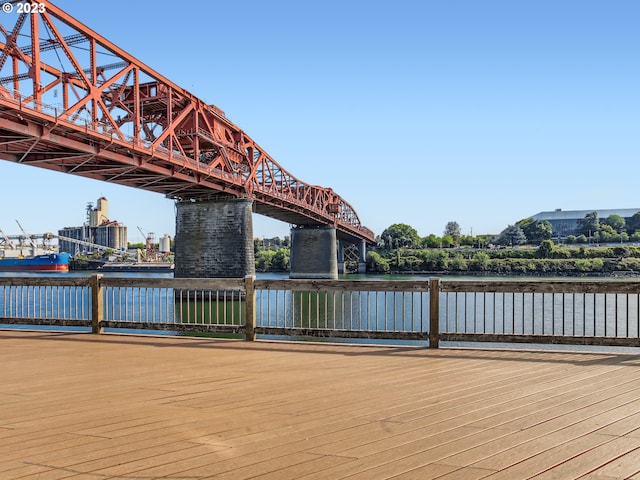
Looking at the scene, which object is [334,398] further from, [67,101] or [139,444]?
[67,101]

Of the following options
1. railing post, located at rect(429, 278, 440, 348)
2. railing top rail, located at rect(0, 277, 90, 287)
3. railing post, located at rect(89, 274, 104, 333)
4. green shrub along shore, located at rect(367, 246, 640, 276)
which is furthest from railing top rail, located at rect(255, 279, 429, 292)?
green shrub along shore, located at rect(367, 246, 640, 276)

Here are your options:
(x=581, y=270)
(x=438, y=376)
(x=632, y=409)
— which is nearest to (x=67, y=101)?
(x=438, y=376)

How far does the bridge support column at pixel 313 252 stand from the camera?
269 ft

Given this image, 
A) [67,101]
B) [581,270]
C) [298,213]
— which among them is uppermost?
[67,101]

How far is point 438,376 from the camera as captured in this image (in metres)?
6.70

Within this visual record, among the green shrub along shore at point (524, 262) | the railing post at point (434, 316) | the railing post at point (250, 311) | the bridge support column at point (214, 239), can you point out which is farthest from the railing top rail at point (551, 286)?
the green shrub along shore at point (524, 262)

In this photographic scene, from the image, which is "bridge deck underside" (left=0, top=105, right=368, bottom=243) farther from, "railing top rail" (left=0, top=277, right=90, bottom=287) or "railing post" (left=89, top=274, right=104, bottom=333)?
"railing post" (left=89, top=274, right=104, bottom=333)

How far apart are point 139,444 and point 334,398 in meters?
2.16

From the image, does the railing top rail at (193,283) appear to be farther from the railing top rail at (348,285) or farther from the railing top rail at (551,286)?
the railing top rail at (551,286)

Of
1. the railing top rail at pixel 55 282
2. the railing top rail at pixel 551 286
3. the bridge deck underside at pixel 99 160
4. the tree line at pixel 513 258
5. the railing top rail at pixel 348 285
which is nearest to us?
the railing top rail at pixel 551 286

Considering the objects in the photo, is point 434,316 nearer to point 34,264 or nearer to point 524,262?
point 524,262

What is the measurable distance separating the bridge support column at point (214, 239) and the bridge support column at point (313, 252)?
33616mm

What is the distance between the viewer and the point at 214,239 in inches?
1852

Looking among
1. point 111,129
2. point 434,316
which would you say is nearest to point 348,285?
point 434,316
